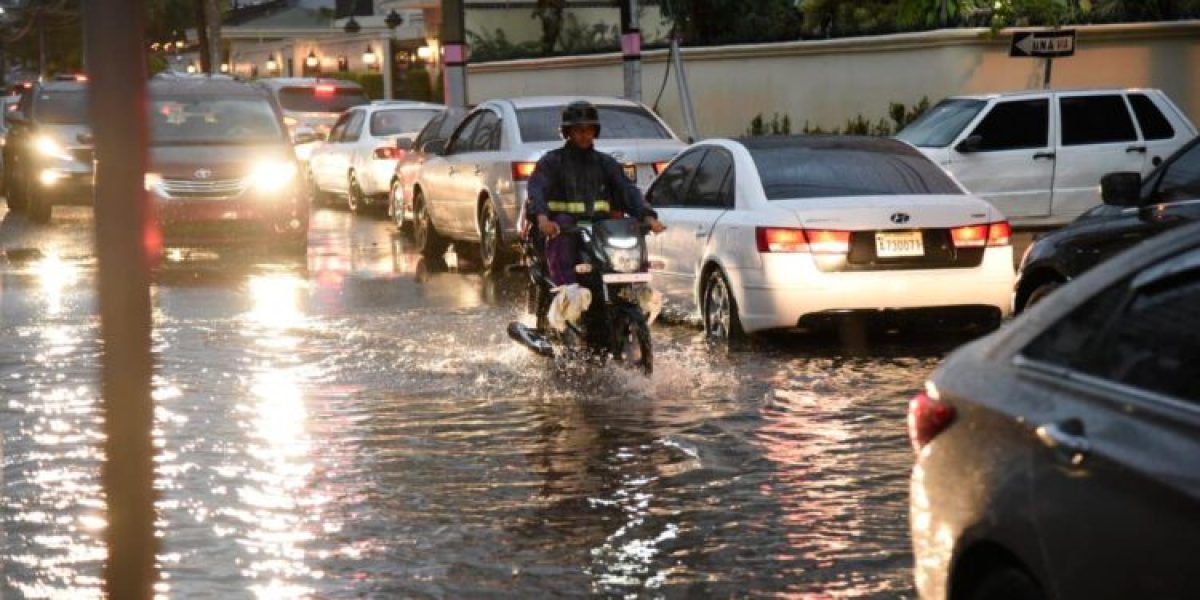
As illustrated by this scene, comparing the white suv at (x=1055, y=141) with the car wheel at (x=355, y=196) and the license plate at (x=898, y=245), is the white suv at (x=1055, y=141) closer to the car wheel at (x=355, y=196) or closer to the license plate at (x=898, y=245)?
the license plate at (x=898, y=245)

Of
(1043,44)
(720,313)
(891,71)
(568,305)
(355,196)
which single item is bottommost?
(355,196)

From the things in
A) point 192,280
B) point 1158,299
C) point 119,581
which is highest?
point 1158,299

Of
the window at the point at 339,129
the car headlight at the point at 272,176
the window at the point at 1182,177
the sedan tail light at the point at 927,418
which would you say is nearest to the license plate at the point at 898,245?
the window at the point at 1182,177

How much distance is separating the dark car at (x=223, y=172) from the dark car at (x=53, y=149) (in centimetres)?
486

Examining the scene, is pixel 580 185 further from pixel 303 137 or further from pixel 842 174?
pixel 303 137

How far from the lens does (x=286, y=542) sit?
826 cm

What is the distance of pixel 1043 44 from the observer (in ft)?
78.7

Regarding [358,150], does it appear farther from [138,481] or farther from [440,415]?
[138,481]

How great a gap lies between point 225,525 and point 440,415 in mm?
2947

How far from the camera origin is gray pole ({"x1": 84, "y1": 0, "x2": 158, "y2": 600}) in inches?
179

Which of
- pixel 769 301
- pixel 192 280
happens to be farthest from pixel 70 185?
pixel 769 301

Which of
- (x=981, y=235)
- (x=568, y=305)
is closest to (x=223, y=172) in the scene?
(x=568, y=305)

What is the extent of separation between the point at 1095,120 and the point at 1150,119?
0.54 meters

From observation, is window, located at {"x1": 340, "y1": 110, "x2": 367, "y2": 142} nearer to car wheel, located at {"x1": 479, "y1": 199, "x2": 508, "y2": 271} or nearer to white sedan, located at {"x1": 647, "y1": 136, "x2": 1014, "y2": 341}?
car wheel, located at {"x1": 479, "y1": 199, "x2": 508, "y2": 271}
